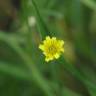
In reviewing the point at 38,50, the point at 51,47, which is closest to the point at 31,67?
the point at 38,50

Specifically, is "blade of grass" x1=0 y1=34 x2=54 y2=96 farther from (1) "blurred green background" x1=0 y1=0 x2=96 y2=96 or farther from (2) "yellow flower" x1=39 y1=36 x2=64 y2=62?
(2) "yellow flower" x1=39 y1=36 x2=64 y2=62

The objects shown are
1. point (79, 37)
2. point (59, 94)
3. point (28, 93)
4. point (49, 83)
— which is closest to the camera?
point (59, 94)

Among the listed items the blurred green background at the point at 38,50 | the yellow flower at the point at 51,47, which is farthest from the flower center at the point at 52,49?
the blurred green background at the point at 38,50

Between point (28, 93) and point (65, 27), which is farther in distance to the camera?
point (65, 27)

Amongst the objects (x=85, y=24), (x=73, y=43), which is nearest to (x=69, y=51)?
(x=73, y=43)

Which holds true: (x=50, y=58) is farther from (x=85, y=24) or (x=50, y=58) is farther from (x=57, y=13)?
(x=85, y=24)

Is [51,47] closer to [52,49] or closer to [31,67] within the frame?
[52,49]

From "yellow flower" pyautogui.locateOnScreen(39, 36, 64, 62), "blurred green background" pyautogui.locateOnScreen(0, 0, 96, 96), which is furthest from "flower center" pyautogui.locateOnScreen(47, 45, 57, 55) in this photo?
"blurred green background" pyautogui.locateOnScreen(0, 0, 96, 96)
